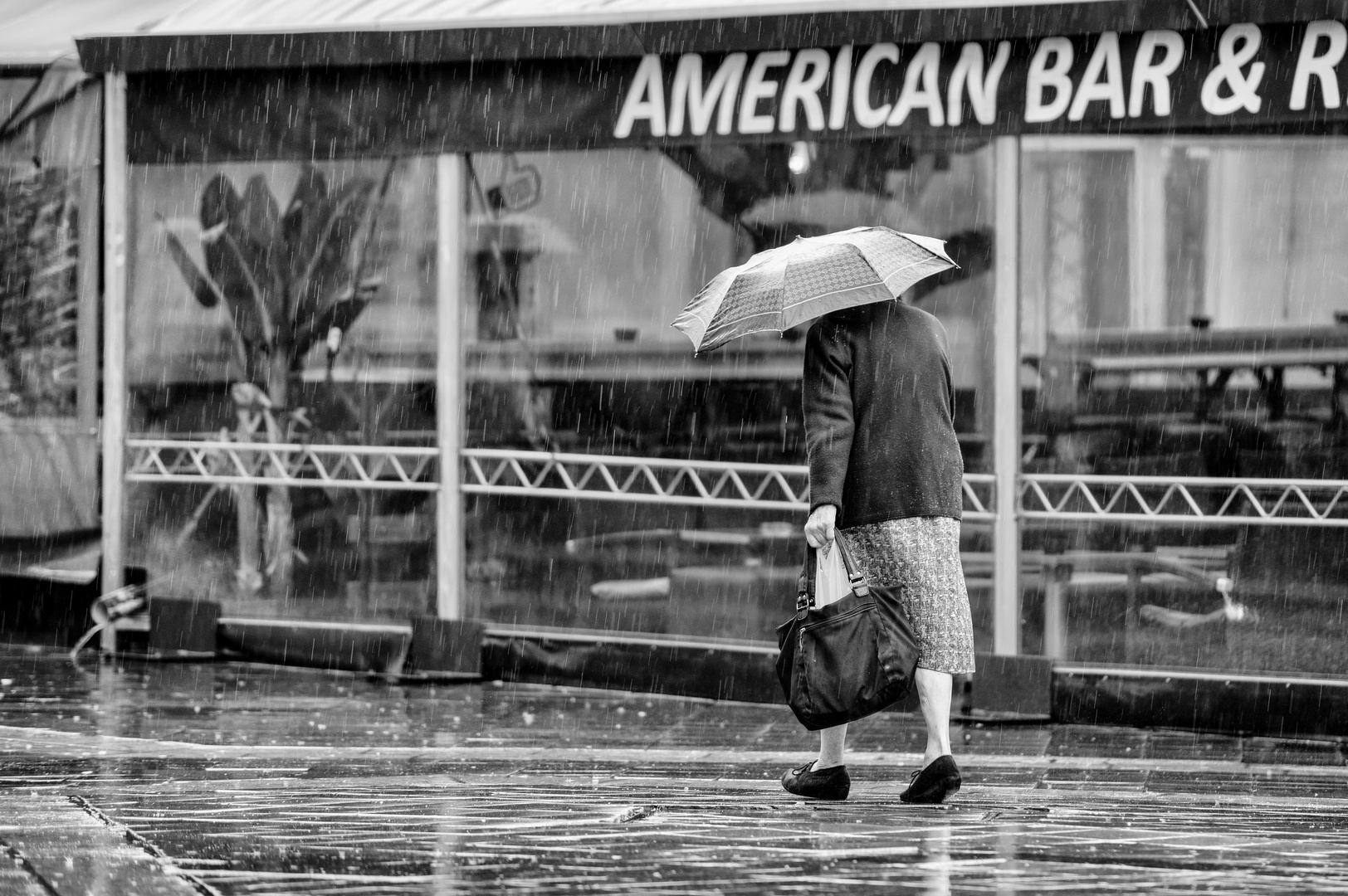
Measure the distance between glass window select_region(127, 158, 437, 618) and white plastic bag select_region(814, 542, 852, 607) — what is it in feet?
15.2

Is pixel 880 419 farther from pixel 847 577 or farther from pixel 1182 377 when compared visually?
pixel 1182 377

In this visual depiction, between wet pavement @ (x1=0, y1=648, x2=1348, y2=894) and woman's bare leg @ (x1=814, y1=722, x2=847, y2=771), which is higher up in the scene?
woman's bare leg @ (x1=814, y1=722, x2=847, y2=771)

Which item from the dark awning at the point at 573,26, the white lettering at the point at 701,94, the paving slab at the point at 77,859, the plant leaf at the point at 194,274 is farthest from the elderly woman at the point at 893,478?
the plant leaf at the point at 194,274

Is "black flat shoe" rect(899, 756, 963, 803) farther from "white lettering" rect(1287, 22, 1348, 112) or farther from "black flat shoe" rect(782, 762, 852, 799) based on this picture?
"white lettering" rect(1287, 22, 1348, 112)

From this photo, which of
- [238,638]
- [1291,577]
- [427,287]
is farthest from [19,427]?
[1291,577]

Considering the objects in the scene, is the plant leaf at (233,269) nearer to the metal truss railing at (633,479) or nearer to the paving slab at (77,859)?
the metal truss railing at (633,479)

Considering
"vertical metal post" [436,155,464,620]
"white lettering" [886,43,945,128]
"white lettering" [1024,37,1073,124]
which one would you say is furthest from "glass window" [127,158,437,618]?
"white lettering" [1024,37,1073,124]

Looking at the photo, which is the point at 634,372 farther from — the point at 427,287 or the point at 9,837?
the point at 9,837

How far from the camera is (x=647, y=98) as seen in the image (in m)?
8.91

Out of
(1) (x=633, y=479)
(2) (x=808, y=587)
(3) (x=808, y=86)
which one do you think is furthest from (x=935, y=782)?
(1) (x=633, y=479)

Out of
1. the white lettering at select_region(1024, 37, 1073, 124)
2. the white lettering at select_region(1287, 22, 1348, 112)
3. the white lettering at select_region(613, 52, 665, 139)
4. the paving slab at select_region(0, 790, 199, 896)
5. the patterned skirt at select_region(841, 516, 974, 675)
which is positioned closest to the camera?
the paving slab at select_region(0, 790, 199, 896)

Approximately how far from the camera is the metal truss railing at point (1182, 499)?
844 centimetres

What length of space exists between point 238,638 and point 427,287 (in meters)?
2.34

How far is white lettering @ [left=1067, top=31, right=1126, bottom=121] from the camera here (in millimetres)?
8047
